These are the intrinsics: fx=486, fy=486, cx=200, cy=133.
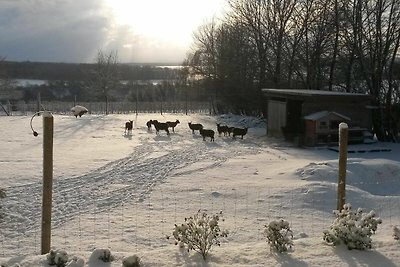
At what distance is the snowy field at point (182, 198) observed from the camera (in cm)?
557

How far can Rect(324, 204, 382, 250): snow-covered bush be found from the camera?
5418 millimetres

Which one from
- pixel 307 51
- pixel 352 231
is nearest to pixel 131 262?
pixel 352 231

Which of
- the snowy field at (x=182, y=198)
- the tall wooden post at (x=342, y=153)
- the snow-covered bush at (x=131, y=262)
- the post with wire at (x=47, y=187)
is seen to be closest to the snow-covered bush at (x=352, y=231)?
the snowy field at (x=182, y=198)

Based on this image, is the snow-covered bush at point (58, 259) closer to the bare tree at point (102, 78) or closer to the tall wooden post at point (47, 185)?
the tall wooden post at point (47, 185)

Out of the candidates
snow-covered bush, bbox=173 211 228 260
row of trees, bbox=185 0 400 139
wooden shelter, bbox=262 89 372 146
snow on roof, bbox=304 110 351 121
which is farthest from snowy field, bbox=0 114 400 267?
row of trees, bbox=185 0 400 139

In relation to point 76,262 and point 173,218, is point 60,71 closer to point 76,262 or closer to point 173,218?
point 173,218

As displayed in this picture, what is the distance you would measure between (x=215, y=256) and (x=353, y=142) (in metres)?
15.9

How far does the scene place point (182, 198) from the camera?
1064 centimetres

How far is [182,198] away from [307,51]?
21668mm

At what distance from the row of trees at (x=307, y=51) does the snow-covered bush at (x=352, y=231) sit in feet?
56.2

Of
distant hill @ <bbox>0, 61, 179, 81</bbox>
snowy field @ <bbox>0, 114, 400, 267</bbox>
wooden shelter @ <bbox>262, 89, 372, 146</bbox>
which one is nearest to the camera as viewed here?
snowy field @ <bbox>0, 114, 400, 267</bbox>

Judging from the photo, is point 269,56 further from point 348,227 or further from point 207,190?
point 348,227

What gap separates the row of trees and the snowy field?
609cm

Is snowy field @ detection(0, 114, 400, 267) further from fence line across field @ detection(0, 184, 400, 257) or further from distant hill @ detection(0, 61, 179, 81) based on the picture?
distant hill @ detection(0, 61, 179, 81)
